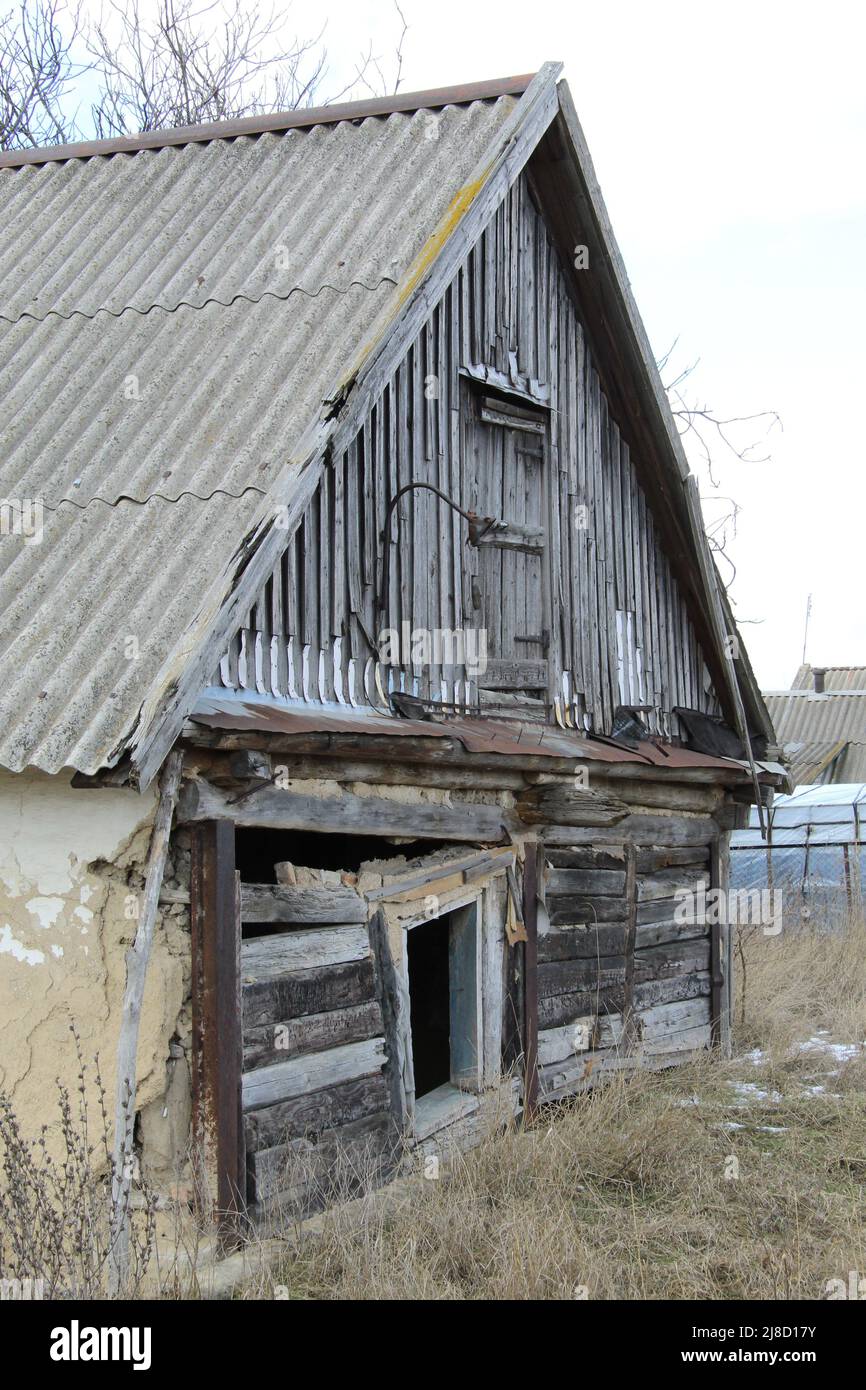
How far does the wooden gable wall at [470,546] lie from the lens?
706 centimetres

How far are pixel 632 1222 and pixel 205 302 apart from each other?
498 cm

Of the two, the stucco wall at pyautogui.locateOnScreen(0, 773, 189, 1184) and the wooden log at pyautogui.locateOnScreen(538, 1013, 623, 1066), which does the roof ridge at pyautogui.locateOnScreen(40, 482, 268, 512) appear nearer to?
the stucco wall at pyautogui.locateOnScreen(0, 773, 189, 1184)

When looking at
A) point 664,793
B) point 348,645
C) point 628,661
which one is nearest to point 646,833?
point 664,793

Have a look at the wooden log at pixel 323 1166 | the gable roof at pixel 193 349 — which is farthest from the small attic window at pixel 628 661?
the wooden log at pixel 323 1166

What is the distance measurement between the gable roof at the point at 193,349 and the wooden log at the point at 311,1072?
1.71m

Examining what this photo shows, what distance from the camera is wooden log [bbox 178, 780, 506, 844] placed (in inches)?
236

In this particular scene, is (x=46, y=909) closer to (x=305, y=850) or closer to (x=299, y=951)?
(x=299, y=951)

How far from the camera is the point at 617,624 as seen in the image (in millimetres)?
10078

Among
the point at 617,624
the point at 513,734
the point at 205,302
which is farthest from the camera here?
the point at 617,624

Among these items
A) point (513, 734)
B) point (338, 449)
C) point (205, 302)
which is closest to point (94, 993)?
point (338, 449)

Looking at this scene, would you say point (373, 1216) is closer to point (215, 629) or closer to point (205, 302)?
point (215, 629)

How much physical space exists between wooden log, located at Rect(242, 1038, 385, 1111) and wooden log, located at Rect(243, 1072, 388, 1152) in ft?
0.11

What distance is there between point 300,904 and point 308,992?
1.32 feet

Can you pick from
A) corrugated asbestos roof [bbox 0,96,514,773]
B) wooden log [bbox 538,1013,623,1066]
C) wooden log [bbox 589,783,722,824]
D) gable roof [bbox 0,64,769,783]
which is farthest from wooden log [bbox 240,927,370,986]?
wooden log [bbox 589,783,722,824]
